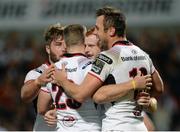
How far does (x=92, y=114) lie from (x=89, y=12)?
27.8ft

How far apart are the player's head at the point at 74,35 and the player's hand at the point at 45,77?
277 mm

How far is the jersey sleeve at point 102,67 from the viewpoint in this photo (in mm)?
7086

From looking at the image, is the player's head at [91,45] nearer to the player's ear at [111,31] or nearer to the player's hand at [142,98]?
the player's ear at [111,31]

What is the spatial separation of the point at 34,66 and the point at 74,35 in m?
8.89

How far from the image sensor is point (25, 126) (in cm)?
1511

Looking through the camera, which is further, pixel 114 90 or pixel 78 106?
pixel 78 106

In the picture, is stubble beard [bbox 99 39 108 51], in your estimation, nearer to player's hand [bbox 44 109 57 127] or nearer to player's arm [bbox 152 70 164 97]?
player's arm [bbox 152 70 164 97]

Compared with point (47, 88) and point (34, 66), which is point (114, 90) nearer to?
point (47, 88)

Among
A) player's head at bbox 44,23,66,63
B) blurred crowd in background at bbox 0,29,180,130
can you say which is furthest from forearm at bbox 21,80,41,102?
blurred crowd in background at bbox 0,29,180,130

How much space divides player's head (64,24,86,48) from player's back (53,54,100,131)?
0.40 ft

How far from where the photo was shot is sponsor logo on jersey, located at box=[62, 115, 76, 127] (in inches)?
294

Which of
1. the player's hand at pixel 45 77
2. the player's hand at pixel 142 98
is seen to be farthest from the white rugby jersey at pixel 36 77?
the player's hand at pixel 142 98

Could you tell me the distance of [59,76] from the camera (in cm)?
734

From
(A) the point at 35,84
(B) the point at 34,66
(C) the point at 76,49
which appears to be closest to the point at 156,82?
(C) the point at 76,49
